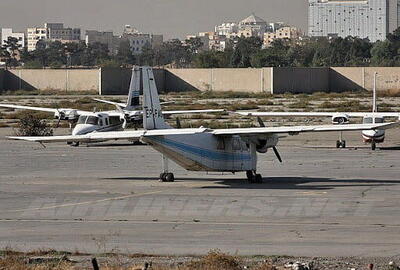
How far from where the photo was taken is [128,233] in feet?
68.8

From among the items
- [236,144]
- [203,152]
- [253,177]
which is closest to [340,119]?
[253,177]

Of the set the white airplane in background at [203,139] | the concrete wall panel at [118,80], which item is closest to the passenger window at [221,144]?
the white airplane in background at [203,139]

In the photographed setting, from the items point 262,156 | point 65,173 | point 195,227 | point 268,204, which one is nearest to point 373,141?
point 262,156

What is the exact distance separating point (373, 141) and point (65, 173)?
15.0 meters

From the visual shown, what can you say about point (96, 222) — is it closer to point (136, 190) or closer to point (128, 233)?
point (128, 233)

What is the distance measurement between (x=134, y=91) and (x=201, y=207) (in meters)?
13.9

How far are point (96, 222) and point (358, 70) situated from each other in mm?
97022

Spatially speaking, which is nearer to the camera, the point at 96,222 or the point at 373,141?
the point at 96,222

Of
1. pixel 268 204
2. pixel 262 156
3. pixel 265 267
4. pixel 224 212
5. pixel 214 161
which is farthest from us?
pixel 262 156

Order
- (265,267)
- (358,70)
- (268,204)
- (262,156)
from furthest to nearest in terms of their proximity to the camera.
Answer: (358,70) → (262,156) → (268,204) → (265,267)

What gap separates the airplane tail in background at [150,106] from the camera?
30078 millimetres

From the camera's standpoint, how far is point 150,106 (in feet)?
99.4

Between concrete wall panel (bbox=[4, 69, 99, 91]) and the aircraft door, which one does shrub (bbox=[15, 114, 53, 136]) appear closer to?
the aircraft door

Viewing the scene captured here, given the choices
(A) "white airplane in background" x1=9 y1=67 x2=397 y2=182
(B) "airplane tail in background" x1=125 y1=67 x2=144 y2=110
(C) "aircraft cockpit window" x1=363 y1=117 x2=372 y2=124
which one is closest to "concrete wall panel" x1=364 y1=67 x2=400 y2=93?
(B) "airplane tail in background" x1=125 y1=67 x2=144 y2=110
